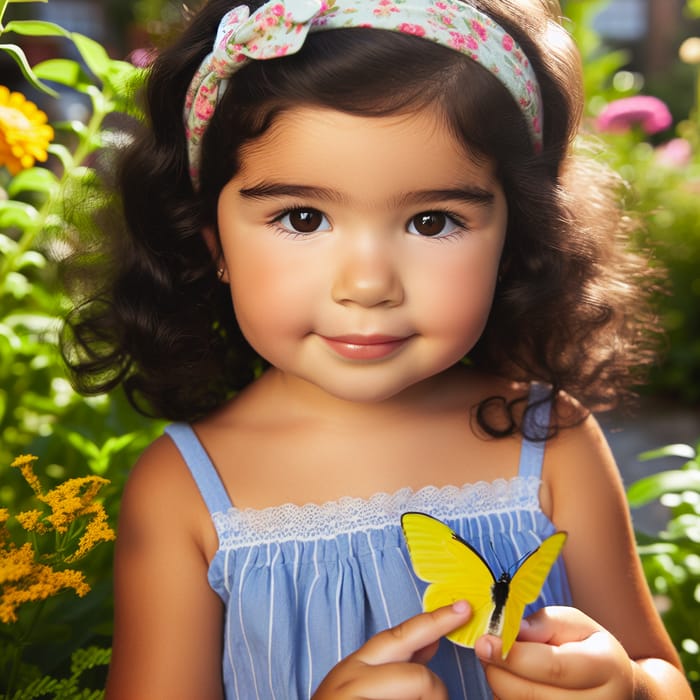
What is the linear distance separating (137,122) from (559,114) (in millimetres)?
694

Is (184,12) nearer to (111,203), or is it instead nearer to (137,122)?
(137,122)

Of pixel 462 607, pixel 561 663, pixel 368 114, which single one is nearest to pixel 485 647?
pixel 462 607

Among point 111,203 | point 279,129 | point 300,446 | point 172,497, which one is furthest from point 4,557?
point 111,203

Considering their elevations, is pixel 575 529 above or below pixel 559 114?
below

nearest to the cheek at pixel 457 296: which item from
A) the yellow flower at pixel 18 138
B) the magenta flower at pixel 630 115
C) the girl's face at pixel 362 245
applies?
the girl's face at pixel 362 245

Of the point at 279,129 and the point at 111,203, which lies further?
the point at 111,203

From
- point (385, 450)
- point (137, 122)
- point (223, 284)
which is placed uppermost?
point (137, 122)

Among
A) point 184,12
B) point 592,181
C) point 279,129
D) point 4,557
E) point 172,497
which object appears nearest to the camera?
point 4,557

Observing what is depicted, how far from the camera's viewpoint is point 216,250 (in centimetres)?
147

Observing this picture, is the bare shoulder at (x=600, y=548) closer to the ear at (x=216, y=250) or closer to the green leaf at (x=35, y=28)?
the ear at (x=216, y=250)

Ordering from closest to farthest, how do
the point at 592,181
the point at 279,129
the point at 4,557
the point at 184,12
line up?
the point at 4,557, the point at 279,129, the point at 184,12, the point at 592,181

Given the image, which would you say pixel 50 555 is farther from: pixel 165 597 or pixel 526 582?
pixel 526 582

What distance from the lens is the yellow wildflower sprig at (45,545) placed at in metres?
1.07

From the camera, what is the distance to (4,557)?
1.10 metres
